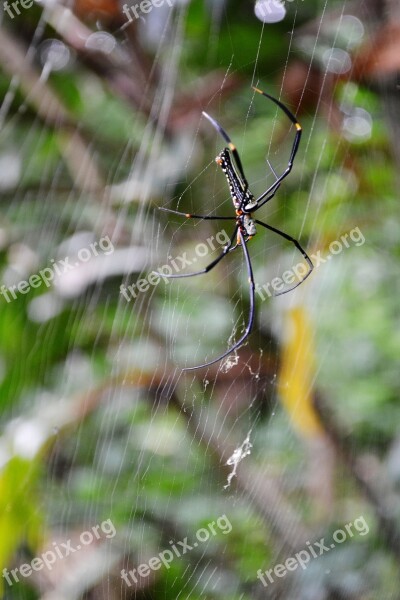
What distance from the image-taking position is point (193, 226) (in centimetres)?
125

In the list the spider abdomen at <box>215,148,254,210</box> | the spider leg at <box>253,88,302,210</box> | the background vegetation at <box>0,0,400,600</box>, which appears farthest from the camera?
the background vegetation at <box>0,0,400,600</box>

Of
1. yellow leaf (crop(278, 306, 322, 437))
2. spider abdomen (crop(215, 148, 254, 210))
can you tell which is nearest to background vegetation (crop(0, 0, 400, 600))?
yellow leaf (crop(278, 306, 322, 437))

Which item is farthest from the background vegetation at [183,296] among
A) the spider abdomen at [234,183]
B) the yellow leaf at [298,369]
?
the spider abdomen at [234,183]

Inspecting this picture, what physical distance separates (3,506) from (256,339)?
641mm

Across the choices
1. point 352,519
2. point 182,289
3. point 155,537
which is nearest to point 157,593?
point 155,537

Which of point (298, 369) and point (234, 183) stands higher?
point (234, 183)

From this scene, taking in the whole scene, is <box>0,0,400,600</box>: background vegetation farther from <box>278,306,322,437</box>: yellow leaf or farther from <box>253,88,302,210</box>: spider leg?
<box>253,88,302,210</box>: spider leg

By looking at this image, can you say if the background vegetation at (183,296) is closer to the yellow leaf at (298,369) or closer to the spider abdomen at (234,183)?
the yellow leaf at (298,369)

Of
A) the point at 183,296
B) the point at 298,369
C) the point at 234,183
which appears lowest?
the point at 298,369

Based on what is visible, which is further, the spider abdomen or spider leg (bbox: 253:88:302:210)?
the spider abdomen

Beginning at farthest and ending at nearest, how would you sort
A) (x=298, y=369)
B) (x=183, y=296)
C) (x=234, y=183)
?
(x=183, y=296) → (x=298, y=369) → (x=234, y=183)

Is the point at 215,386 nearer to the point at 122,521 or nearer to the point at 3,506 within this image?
the point at 122,521

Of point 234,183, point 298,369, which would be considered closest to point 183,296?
point 298,369

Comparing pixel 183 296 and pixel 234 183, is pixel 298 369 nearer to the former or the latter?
pixel 183 296
